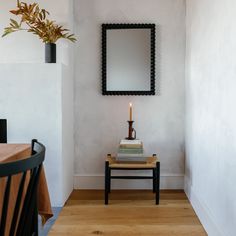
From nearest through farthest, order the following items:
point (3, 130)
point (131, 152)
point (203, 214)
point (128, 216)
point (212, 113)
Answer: point (212, 113) → point (203, 214) → point (128, 216) → point (3, 130) → point (131, 152)

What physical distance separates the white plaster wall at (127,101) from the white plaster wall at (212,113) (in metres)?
0.22

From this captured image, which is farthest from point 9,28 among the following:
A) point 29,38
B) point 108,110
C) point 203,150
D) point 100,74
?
point 203,150

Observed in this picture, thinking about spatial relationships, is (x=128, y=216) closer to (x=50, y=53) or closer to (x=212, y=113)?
(x=212, y=113)

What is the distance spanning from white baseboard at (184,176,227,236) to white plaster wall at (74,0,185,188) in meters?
0.47

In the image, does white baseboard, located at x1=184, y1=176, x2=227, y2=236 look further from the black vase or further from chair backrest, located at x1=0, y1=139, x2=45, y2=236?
the black vase

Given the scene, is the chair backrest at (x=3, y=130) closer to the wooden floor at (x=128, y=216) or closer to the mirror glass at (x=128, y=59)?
the wooden floor at (x=128, y=216)

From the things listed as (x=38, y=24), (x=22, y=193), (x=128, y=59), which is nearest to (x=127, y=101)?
(x=128, y=59)

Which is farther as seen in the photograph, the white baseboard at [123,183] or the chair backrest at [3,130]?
the white baseboard at [123,183]

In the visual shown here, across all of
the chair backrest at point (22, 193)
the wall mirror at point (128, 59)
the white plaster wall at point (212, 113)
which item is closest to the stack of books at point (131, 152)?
the white plaster wall at point (212, 113)

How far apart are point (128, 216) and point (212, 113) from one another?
3.75 ft

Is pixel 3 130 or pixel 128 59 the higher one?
pixel 128 59

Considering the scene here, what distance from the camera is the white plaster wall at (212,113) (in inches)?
76.1

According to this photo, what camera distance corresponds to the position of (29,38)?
3289 millimetres

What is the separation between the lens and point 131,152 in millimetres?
3188
